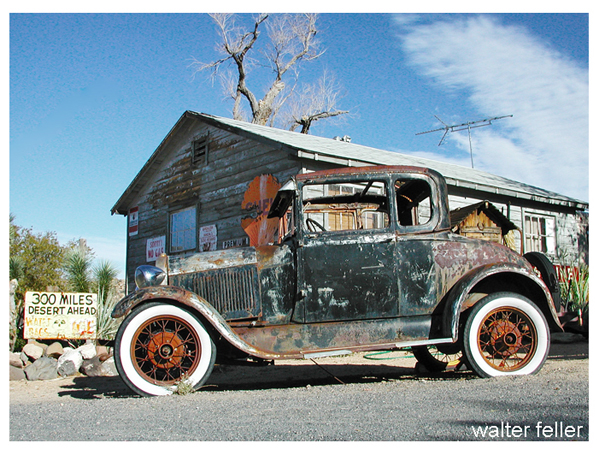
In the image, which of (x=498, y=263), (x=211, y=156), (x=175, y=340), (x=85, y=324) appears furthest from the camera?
(x=211, y=156)

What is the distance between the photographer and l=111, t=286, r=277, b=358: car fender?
4.49 meters

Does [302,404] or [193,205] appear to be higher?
[193,205]

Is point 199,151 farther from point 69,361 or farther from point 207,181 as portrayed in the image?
point 69,361

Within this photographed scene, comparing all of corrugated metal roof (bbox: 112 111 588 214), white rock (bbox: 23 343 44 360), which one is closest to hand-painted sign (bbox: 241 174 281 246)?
corrugated metal roof (bbox: 112 111 588 214)

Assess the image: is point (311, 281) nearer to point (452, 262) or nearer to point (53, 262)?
point (452, 262)

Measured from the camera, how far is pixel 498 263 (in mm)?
4871

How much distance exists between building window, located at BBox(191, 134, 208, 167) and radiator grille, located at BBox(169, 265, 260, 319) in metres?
8.86

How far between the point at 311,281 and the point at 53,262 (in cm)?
1457

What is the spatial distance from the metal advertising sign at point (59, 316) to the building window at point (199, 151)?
18.9ft

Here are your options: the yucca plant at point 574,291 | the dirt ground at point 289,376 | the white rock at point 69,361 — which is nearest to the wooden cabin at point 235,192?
the yucca plant at point 574,291

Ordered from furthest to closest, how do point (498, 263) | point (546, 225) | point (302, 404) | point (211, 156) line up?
point (546, 225), point (211, 156), point (498, 263), point (302, 404)

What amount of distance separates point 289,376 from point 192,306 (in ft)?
7.82
